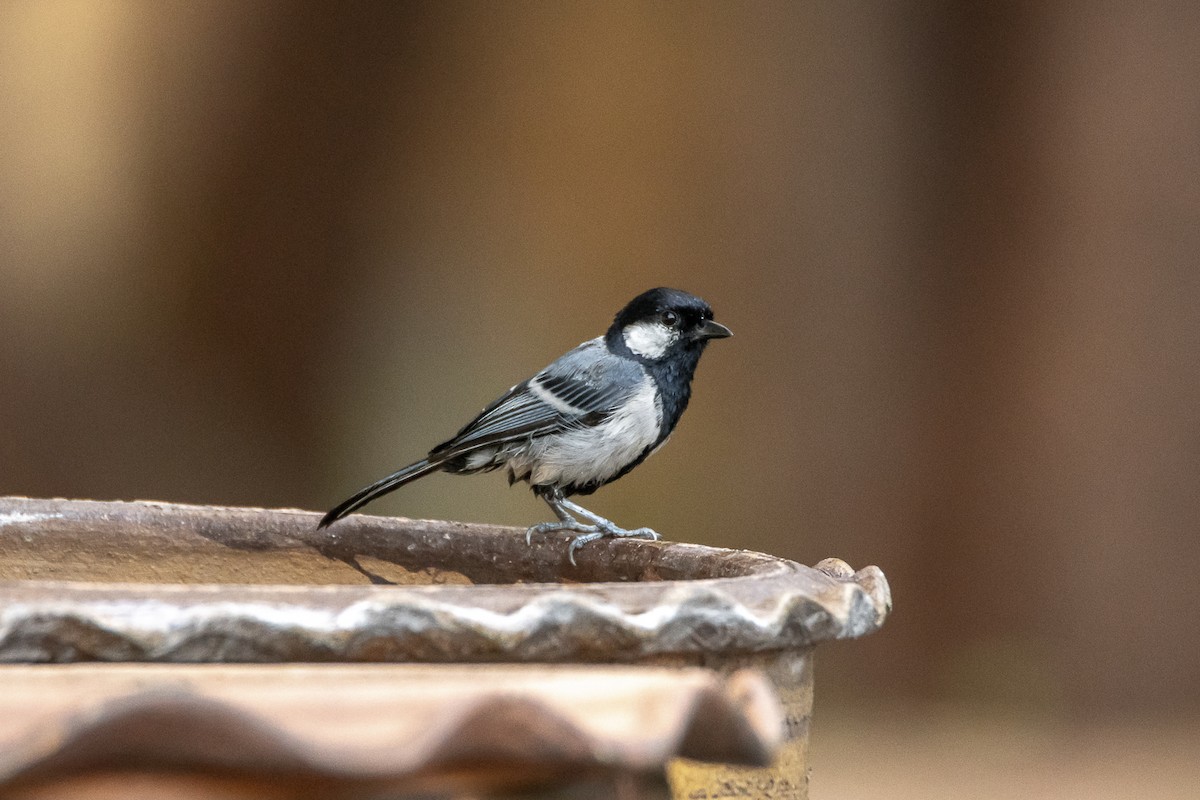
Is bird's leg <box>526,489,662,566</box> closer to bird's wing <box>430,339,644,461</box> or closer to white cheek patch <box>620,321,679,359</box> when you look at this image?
bird's wing <box>430,339,644,461</box>

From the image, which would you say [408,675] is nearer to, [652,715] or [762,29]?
[652,715]

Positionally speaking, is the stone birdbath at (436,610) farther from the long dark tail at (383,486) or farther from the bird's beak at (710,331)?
the bird's beak at (710,331)

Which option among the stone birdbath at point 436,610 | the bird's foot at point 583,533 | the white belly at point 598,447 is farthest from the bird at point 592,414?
the stone birdbath at point 436,610

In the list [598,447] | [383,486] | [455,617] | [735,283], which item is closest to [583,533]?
[383,486]

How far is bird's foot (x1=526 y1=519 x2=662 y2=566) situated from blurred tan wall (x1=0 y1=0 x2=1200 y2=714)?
9.86 ft

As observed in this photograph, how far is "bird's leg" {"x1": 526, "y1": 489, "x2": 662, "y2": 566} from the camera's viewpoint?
183 cm

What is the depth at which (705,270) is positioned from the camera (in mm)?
5793

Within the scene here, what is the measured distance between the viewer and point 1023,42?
5.43 m

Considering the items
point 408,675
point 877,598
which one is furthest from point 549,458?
point 408,675

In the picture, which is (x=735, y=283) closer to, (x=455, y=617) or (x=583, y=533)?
(x=583, y=533)

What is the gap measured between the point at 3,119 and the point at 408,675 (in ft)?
17.4

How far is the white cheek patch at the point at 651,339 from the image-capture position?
321 centimetres

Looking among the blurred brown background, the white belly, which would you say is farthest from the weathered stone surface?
the blurred brown background

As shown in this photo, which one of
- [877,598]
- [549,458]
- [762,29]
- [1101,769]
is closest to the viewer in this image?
[877,598]
